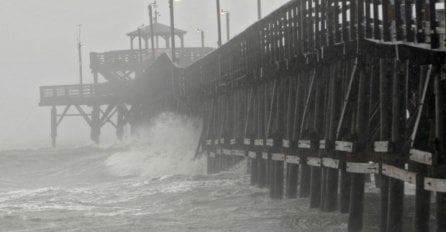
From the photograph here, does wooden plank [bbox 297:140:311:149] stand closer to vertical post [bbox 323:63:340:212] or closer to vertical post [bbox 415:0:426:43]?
vertical post [bbox 323:63:340:212]

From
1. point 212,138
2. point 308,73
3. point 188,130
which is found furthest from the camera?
point 188,130

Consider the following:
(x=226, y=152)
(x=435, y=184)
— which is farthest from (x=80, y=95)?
(x=435, y=184)

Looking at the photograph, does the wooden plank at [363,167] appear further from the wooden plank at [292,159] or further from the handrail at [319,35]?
the wooden plank at [292,159]

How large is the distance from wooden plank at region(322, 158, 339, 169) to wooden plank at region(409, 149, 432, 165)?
2738 mm

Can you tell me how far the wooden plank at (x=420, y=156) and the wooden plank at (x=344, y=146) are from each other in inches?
83.3

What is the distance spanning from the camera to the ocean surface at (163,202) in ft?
43.8

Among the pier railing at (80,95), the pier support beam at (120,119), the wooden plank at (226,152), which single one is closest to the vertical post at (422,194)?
the wooden plank at (226,152)

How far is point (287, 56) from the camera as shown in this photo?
15430 millimetres

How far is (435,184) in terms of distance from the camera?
8.62 m

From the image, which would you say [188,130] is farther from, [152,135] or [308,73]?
[308,73]

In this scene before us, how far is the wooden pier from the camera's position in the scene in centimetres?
909

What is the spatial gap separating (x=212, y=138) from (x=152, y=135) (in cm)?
1671

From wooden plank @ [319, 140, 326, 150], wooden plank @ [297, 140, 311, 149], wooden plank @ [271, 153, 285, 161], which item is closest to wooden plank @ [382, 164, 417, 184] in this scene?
wooden plank @ [319, 140, 326, 150]

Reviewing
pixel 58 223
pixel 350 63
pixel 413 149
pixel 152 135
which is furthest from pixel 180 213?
pixel 152 135
